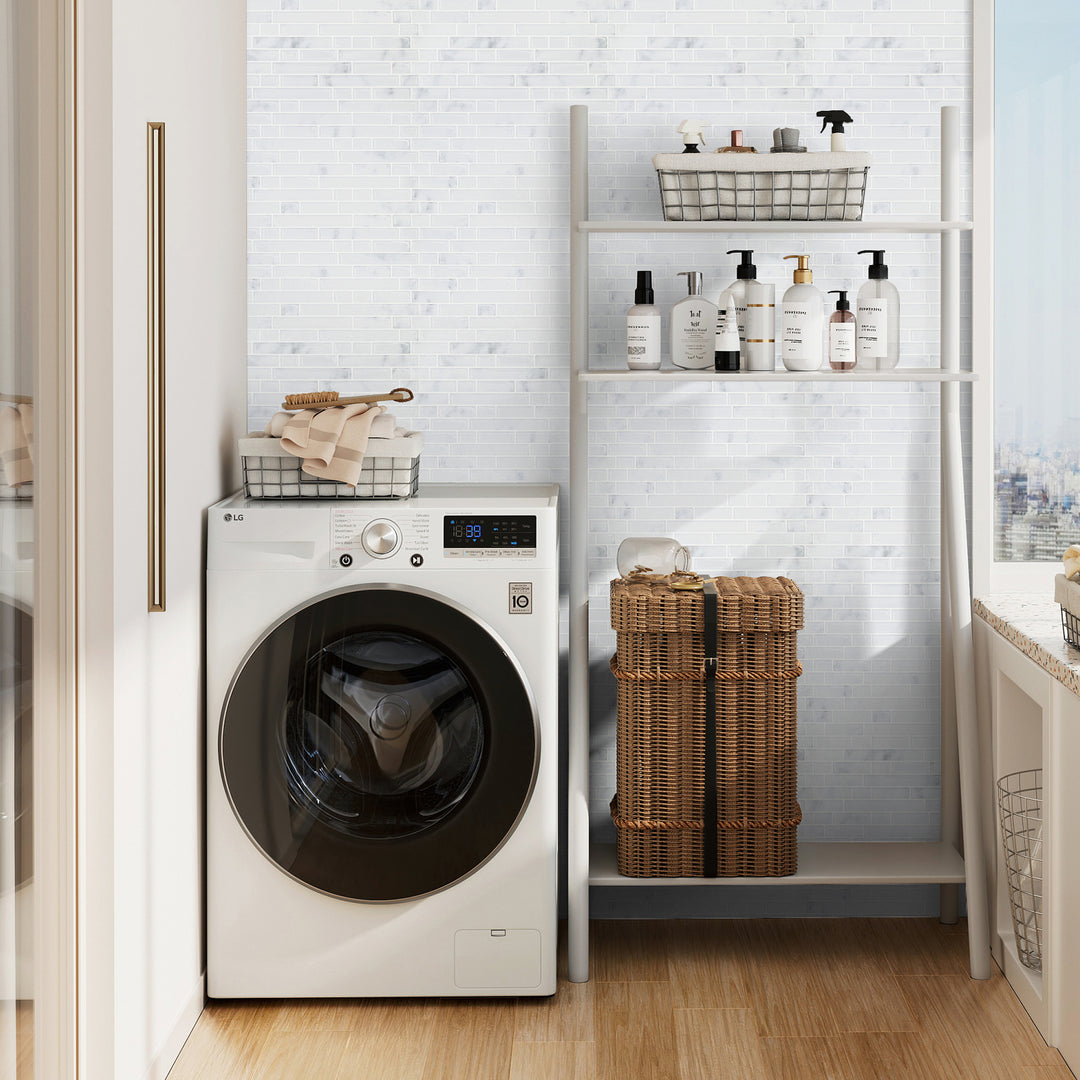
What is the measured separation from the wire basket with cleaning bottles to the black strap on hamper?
62cm

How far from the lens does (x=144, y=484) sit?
1.78m

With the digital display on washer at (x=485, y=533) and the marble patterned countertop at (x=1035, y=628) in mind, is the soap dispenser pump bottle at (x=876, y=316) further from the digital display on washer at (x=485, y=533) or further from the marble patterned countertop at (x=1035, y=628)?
the digital display on washer at (x=485, y=533)

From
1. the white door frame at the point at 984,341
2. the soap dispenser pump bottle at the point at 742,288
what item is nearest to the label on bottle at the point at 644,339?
the soap dispenser pump bottle at the point at 742,288

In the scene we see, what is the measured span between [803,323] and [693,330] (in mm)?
215

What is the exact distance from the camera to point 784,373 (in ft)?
7.07

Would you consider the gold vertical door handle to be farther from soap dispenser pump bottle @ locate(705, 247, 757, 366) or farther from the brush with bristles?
soap dispenser pump bottle @ locate(705, 247, 757, 366)

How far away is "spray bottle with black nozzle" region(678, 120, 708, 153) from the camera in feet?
7.23

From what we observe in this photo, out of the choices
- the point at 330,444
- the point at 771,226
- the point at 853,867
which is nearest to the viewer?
the point at 330,444

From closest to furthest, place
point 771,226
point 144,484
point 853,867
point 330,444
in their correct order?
point 144,484
point 330,444
point 771,226
point 853,867

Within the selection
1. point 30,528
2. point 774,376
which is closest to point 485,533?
point 774,376

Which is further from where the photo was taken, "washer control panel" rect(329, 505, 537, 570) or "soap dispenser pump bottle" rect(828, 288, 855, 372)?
"soap dispenser pump bottle" rect(828, 288, 855, 372)

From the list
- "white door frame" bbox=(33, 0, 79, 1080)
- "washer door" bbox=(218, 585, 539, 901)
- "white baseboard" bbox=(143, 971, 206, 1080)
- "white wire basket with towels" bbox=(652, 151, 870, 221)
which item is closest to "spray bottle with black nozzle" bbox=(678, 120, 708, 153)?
"white wire basket with towels" bbox=(652, 151, 870, 221)

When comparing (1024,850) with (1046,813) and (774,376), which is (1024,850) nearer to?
(1046,813)

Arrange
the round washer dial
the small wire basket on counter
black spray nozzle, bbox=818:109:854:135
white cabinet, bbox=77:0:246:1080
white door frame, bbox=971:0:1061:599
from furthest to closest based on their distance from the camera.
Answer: white door frame, bbox=971:0:1061:599
black spray nozzle, bbox=818:109:854:135
the round washer dial
the small wire basket on counter
white cabinet, bbox=77:0:246:1080
